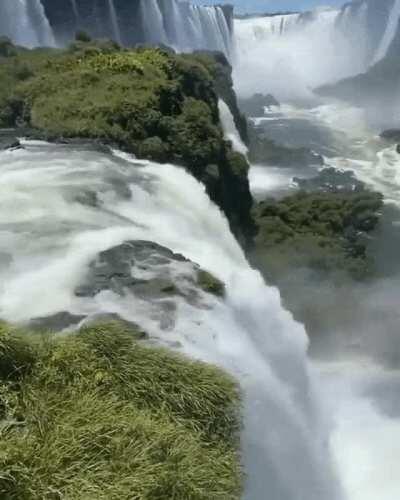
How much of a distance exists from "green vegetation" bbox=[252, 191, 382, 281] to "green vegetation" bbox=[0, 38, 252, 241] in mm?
1062

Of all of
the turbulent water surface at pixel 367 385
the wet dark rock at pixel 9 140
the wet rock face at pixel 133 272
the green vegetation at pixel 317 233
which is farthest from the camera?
the green vegetation at pixel 317 233

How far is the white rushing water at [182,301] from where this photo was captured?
25.9 feet

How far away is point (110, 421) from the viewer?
5824 millimetres

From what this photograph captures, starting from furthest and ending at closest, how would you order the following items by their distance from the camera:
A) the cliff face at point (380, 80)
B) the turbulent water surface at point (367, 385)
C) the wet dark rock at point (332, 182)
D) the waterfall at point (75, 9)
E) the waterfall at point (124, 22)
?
the cliff face at point (380, 80) → the waterfall at point (75, 9) → the waterfall at point (124, 22) → the wet dark rock at point (332, 182) → the turbulent water surface at point (367, 385)

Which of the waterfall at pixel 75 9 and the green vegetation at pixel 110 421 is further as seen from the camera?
the waterfall at pixel 75 9

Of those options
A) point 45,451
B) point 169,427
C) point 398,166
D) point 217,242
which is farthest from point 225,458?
point 398,166

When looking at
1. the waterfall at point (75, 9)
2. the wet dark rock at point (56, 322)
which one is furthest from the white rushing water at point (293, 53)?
the wet dark rock at point (56, 322)

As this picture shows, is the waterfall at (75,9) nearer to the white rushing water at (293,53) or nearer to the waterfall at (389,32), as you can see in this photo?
the white rushing water at (293,53)

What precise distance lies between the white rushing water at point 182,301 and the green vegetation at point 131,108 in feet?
13.4

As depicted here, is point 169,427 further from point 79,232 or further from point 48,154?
point 48,154

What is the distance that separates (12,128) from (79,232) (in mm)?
10642

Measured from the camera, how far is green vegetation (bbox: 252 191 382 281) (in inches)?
842

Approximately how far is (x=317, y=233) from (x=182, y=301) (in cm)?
1598

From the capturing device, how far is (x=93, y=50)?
2492cm
